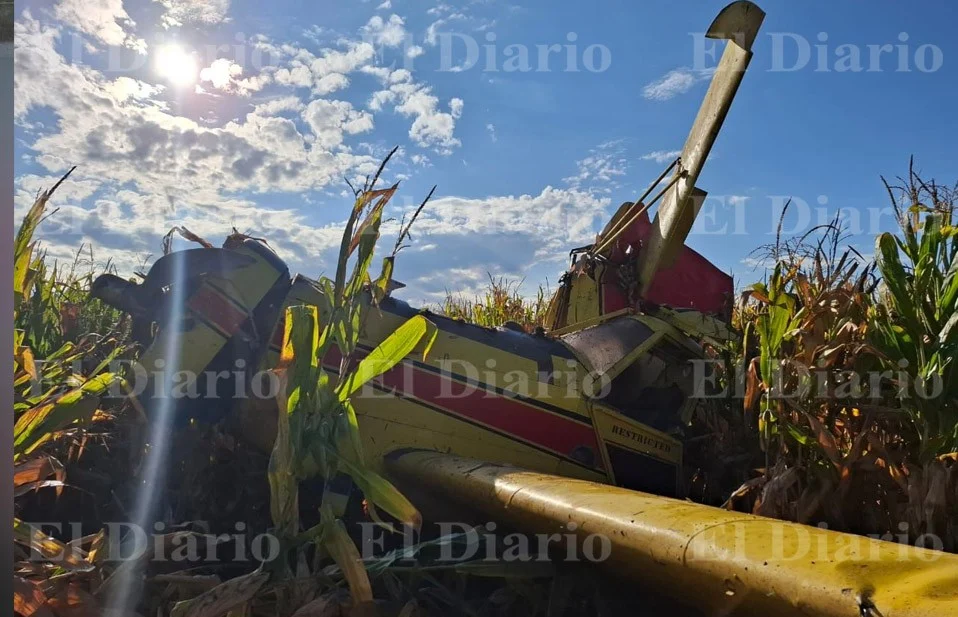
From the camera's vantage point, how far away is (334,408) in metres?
1.82

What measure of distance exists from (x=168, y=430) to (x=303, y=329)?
1.38 meters

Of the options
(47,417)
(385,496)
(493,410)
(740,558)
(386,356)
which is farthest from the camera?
(493,410)

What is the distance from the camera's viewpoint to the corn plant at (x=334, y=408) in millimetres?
1597

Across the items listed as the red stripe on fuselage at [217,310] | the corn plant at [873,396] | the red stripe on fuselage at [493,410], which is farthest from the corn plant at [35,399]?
the corn plant at [873,396]

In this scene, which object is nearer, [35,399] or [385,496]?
[385,496]

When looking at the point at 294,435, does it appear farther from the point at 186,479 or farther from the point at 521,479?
the point at 186,479

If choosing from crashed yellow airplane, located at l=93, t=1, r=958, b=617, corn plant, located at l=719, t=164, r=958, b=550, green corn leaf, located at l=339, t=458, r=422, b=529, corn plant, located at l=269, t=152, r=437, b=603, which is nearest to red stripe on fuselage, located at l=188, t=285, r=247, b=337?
crashed yellow airplane, located at l=93, t=1, r=958, b=617

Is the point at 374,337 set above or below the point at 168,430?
above

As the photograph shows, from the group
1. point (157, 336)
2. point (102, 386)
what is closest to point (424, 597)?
point (102, 386)

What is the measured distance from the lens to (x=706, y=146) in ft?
13.3

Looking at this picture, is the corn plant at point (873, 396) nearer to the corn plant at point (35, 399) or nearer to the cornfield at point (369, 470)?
the cornfield at point (369, 470)

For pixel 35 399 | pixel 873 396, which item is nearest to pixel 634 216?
pixel 873 396

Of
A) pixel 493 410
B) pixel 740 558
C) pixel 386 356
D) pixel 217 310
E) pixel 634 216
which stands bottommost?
pixel 740 558

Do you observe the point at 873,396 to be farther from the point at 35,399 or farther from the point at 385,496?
the point at 35,399
